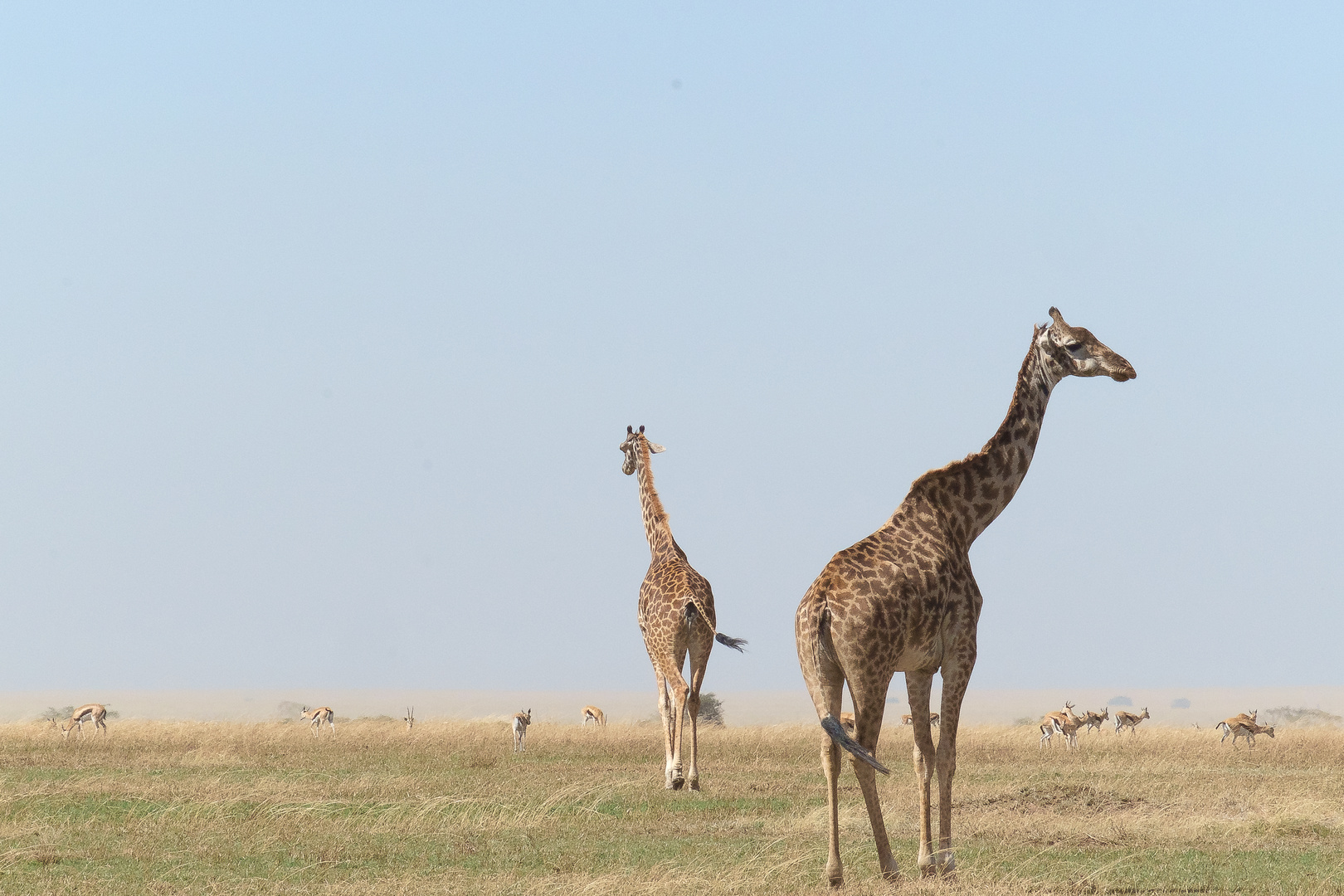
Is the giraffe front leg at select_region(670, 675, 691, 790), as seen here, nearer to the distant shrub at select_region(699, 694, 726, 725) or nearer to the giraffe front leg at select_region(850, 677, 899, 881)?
the giraffe front leg at select_region(850, 677, 899, 881)

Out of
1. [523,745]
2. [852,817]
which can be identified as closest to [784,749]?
[523,745]

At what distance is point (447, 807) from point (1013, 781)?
8.59m

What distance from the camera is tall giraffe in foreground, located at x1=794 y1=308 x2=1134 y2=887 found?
1132cm

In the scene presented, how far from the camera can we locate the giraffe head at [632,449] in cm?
2438

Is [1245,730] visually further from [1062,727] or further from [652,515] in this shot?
[652,515]

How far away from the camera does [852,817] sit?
54.2ft

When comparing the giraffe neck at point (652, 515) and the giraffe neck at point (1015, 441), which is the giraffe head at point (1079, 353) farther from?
the giraffe neck at point (652, 515)

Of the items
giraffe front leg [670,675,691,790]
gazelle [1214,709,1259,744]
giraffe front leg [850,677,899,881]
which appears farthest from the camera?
gazelle [1214,709,1259,744]

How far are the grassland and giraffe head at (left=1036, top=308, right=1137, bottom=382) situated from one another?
430 centimetres

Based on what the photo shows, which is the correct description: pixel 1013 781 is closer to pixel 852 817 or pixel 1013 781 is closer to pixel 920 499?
pixel 852 817

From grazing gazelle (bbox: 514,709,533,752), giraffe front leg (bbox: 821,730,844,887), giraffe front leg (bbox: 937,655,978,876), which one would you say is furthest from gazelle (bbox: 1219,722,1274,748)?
giraffe front leg (bbox: 821,730,844,887)

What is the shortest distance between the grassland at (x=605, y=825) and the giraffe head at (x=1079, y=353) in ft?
14.1

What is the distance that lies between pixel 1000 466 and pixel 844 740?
3.24 metres

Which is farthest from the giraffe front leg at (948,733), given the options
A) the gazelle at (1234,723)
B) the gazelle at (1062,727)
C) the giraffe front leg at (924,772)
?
the gazelle at (1234,723)
